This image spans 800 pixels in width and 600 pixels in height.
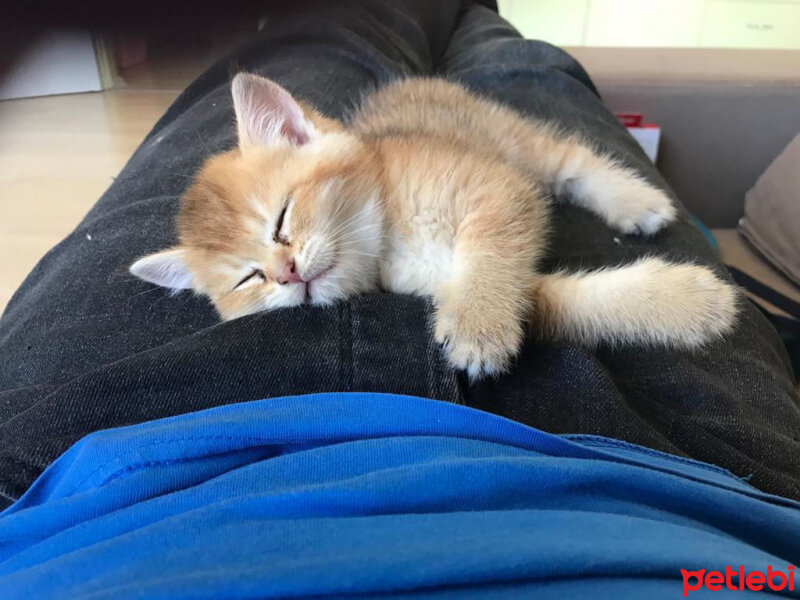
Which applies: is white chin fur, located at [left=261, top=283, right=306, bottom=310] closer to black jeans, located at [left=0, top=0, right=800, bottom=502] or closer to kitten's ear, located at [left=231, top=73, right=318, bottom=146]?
black jeans, located at [left=0, top=0, right=800, bottom=502]

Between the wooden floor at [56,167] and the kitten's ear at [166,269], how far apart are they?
2.38ft

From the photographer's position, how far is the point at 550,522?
0.31 meters

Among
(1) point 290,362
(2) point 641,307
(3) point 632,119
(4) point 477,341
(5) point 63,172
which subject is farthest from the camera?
(5) point 63,172

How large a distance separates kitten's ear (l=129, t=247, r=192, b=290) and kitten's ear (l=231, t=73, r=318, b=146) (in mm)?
210

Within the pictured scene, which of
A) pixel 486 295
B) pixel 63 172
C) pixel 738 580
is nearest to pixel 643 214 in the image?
pixel 486 295

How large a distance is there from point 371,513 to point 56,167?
6.60ft

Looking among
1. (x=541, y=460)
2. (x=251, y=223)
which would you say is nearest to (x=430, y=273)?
(x=251, y=223)

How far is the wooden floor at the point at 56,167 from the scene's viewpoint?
145 cm

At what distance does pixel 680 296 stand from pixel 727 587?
44 centimetres

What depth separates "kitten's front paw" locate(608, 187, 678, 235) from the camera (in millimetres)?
868

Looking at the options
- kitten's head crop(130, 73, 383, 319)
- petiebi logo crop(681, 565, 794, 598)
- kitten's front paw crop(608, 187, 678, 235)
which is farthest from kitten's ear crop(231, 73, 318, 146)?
petiebi logo crop(681, 565, 794, 598)

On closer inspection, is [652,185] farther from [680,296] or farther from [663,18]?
[663,18]

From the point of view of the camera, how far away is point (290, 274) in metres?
0.69

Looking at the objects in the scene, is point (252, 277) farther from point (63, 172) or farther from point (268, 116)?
point (63, 172)
